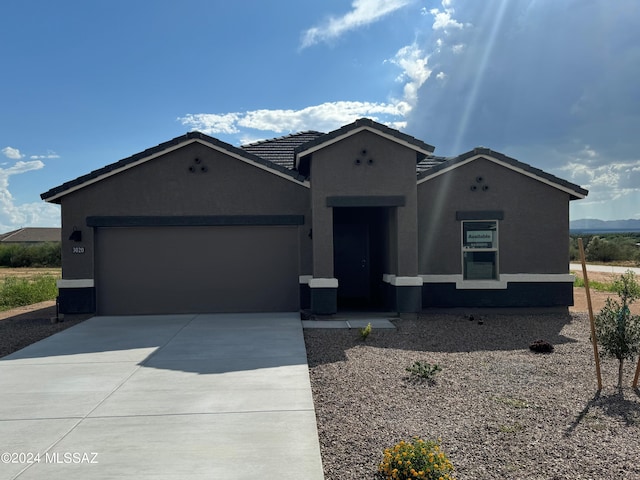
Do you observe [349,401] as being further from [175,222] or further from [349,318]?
[175,222]

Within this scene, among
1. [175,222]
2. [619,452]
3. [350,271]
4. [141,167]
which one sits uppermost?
[141,167]

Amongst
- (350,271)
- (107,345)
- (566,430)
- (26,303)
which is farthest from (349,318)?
(26,303)

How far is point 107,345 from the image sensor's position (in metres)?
9.81

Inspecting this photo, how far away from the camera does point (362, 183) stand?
40.3 ft

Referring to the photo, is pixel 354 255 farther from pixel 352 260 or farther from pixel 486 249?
pixel 486 249

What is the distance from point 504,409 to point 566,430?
762mm

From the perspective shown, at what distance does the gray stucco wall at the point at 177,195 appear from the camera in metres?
13.2

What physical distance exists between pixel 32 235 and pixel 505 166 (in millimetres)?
94037

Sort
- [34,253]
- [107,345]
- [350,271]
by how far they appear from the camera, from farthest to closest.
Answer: [34,253] → [350,271] → [107,345]

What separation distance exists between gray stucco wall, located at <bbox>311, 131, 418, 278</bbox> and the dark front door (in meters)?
4.00

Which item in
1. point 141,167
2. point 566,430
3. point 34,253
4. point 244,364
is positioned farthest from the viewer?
point 34,253

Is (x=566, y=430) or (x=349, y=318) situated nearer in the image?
(x=566, y=430)

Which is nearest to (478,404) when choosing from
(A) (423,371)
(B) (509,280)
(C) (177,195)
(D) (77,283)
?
(A) (423,371)

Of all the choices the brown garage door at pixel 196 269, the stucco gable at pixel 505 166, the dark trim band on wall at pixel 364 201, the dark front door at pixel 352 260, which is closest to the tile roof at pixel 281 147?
the dark front door at pixel 352 260
